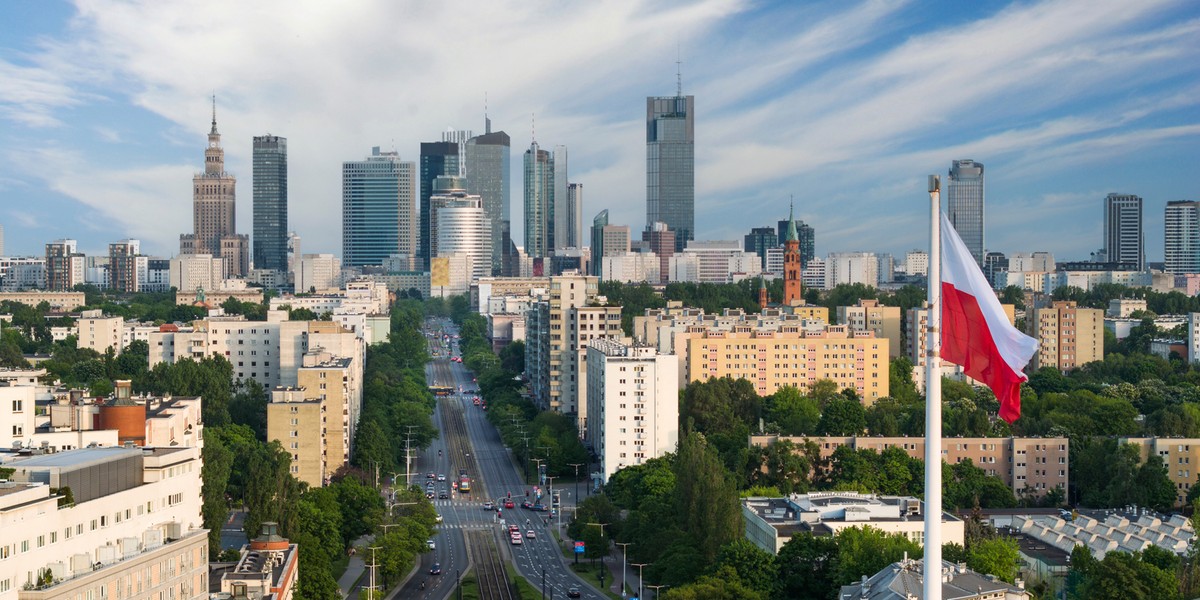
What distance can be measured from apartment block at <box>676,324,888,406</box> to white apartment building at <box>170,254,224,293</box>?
11500 cm

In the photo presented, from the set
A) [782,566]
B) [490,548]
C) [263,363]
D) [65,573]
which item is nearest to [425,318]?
[263,363]

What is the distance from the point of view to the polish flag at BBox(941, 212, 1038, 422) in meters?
14.0

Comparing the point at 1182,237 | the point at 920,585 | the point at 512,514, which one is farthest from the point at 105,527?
the point at 1182,237

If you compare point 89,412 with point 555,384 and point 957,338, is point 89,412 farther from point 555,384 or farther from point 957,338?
point 555,384

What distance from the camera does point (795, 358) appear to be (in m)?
78.0

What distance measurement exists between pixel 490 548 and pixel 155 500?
2345 cm

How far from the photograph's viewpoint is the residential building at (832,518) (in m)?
39.0

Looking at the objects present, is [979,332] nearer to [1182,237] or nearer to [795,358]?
[795,358]

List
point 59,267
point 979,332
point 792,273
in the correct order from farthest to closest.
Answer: point 59,267 → point 792,273 → point 979,332

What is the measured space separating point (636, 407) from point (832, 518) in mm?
19518

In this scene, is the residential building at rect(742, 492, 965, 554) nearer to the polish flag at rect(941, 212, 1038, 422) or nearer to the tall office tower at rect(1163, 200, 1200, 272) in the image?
the polish flag at rect(941, 212, 1038, 422)

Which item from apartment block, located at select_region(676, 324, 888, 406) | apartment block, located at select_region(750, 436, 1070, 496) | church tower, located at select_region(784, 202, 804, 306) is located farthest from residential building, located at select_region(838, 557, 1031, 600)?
church tower, located at select_region(784, 202, 804, 306)

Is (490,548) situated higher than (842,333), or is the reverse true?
(842,333)

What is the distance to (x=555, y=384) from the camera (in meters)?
74.6
